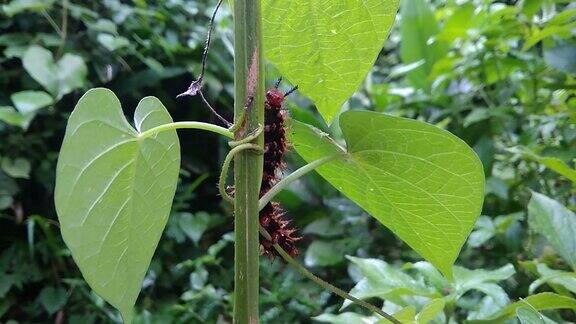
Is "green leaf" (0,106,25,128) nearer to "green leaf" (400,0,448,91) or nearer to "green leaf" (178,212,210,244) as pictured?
"green leaf" (178,212,210,244)

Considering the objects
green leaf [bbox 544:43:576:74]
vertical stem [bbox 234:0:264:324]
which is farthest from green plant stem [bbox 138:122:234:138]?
green leaf [bbox 544:43:576:74]

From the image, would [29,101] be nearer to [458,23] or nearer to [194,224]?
[194,224]

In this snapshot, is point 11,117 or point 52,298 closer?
point 11,117

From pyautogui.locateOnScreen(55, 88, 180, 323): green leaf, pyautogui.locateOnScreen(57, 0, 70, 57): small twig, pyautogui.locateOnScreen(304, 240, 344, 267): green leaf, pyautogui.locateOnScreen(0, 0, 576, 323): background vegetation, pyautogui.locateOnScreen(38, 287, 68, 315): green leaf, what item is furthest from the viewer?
pyautogui.locateOnScreen(57, 0, 70, 57): small twig

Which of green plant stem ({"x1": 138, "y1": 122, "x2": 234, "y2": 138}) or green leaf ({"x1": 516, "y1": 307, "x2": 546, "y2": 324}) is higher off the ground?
green plant stem ({"x1": 138, "y1": 122, "x2": 234, "y2": 138})

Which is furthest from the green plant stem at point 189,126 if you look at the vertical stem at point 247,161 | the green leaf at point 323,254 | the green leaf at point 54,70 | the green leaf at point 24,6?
the green leaf at point 24,6

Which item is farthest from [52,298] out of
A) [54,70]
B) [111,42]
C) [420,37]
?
[420,37]

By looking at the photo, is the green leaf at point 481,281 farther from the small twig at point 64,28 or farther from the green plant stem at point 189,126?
the small twig at point 64,28

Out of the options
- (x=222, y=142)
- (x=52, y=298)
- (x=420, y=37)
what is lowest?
(x=52, y=298)
